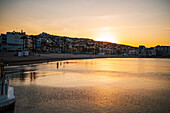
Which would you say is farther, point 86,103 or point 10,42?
point 10,42

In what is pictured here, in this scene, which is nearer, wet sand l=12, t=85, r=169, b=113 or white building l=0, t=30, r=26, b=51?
wet sand l=12, t=85, r=169, b=113

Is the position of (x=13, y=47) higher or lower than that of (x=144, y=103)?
higher

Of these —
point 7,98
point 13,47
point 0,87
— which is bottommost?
point 7,98

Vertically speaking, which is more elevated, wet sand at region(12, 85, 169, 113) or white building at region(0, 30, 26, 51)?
white building at region(0, 30, 26, 51)

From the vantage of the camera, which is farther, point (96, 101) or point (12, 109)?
point (96, 101)

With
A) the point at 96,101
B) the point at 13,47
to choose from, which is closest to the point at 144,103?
the point at 96,101

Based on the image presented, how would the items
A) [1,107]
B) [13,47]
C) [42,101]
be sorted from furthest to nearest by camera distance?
[13,47], [42,101], [1,107]

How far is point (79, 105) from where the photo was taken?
42.1 ft

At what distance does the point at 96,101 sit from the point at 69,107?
2.91 metres

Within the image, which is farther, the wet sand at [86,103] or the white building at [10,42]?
the white building at [10,42]

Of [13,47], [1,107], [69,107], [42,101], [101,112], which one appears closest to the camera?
[1,107]

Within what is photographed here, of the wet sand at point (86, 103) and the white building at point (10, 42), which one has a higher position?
the white building at point (10, 42)

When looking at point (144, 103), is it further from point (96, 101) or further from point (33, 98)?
point (33, 98)

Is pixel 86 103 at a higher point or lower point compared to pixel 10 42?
lower
